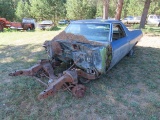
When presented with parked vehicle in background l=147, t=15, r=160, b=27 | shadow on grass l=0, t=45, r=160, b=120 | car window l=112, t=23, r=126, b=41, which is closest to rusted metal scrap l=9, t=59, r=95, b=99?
shadow on grass l=0, t=45, r=160, b=120

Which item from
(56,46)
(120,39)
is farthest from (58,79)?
(120,39)

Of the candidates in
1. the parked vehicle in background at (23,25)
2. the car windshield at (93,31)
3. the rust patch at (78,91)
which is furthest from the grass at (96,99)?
the parked vehicle in background at (23,25)

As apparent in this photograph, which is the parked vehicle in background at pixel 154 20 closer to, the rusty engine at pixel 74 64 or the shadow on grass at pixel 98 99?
the shadow on grass at pixel 98 99

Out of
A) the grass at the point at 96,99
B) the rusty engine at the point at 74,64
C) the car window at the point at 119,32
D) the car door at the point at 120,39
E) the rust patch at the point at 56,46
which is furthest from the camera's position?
the car window at the point at 119,32

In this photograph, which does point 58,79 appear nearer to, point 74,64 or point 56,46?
point 74,64

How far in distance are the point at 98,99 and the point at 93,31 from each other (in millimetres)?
1844

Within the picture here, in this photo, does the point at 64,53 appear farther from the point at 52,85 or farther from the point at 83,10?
the point at 83,10

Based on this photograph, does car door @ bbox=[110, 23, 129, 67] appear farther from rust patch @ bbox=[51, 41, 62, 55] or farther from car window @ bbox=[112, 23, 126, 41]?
rust patch @ bbox=[51, 41, 62, 55]

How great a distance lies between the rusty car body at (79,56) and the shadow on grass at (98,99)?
0.31m

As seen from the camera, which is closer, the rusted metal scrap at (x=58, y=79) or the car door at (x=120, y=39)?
the rusted metal scrap at (x=58, y=79)

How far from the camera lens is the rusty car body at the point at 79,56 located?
3.25m

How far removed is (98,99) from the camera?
3369 millimetres

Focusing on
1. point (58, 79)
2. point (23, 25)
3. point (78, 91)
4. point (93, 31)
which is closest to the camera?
point (58, 79)

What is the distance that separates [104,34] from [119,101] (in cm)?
173
